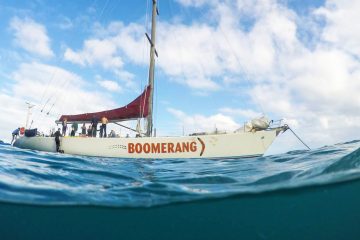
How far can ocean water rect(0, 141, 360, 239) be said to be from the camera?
8977 millimetres

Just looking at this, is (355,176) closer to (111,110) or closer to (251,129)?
(251,129)

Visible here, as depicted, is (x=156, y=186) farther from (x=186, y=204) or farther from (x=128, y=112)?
(x=128, y=112)

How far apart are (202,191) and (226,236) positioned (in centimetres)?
238

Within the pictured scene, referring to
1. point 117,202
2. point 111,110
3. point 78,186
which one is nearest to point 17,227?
point 78,186

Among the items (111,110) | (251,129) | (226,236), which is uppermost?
(111,110)

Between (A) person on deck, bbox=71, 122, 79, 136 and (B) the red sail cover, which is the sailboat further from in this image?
(B) the red sail cover

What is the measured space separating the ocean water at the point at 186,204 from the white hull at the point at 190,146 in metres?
10.2

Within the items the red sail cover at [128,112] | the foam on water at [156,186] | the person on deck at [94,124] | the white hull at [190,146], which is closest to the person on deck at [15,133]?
the red sail cover at [128,112]

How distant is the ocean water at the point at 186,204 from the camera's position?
8977mm

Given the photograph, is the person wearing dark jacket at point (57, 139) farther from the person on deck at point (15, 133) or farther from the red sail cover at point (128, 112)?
the person on deck at point (15, 133)

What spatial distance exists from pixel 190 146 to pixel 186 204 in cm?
1248

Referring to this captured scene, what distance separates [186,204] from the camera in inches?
363

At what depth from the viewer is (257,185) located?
913cm

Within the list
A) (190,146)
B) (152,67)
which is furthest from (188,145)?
(152,67)
